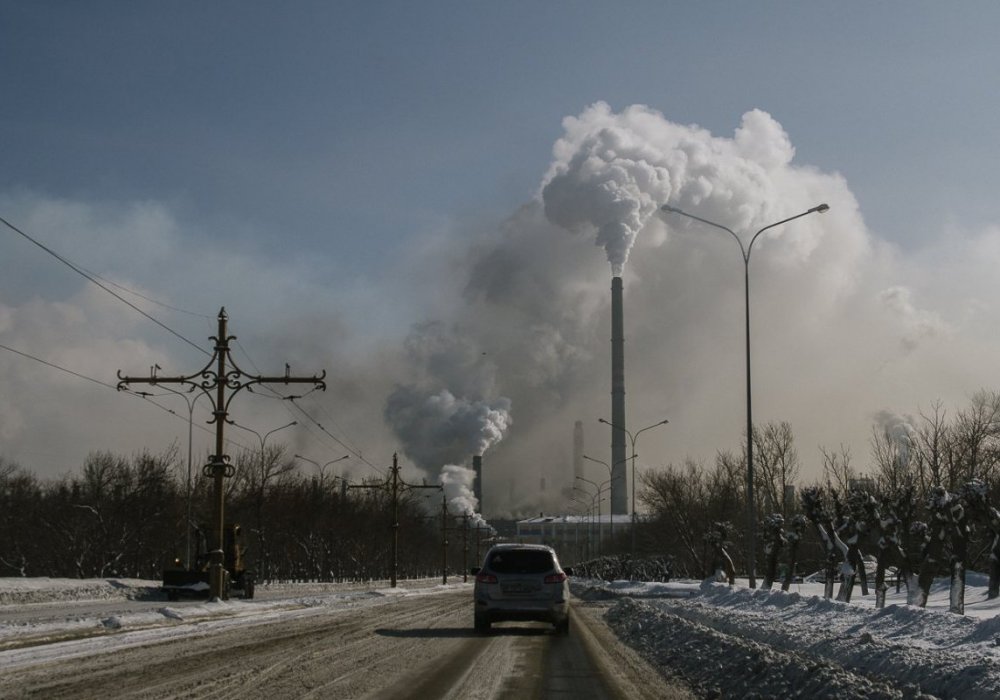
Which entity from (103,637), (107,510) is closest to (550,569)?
(103,637)

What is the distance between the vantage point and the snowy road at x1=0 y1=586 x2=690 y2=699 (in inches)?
458

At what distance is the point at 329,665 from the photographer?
14492 mm

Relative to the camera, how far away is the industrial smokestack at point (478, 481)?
12478 cm

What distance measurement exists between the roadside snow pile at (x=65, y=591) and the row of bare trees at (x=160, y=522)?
16.7 metres

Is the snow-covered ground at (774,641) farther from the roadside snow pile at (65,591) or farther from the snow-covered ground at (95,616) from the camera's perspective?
the roadside snow pile at (65,591)

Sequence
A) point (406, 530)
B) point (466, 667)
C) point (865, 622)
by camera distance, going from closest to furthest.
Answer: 1. point (466, 667)
2. point (865, 622)
3. point (406, 530)

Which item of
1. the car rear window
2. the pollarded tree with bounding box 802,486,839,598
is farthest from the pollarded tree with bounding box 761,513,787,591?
the car rear window

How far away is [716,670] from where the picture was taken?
13.2 meters

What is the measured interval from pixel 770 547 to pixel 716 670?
96.1ft

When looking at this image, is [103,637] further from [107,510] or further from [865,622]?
[107,510]

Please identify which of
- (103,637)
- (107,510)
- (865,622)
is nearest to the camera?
(865,622)

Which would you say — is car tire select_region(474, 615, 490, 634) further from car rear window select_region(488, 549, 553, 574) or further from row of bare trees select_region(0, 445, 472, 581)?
row of bare trees select_region(0, 445, 472, 581)

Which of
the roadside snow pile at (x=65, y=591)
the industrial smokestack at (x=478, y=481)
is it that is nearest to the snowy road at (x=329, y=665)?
the roadside snow pile at (x=65, y=591)

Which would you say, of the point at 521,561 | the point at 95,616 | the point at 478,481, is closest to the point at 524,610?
the point at 521,561
